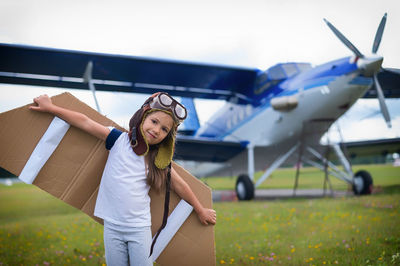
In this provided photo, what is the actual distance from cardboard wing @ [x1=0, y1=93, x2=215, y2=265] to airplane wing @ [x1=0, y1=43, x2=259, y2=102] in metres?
4.02

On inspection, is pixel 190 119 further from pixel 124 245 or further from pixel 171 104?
pixel 124 245

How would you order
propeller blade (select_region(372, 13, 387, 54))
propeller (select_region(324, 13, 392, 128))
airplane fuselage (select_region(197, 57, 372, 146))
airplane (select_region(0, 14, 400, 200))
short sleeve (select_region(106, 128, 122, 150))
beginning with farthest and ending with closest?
airplane fuselage (select_region(197, 57, 372, 146))
airplane (select_region(0, 14, 400, 200))
propeller (select_region(324, 13, 392, 128))
propeller blade (select_region(372, 13, 387, 54))
short sleeve (select_region(106, 128, 122, 150))

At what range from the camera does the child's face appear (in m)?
1.37

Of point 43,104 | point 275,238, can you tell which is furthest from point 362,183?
point 43,104

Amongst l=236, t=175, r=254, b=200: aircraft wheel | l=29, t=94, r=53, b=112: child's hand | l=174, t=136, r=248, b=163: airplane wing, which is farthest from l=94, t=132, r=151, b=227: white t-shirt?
l=174, t=136, r=248, b=163: airplane wing

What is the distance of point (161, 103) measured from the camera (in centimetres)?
138

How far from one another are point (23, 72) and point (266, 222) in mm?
4664

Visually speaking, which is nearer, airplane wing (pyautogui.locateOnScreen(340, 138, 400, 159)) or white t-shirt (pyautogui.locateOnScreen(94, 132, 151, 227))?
white t-shirt (pyautogui.locateOnScreen(94, 132, 151, 227))

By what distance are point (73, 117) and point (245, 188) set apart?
503 centimetres

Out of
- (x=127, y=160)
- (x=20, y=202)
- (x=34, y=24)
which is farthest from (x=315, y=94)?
(x=20, y=202)

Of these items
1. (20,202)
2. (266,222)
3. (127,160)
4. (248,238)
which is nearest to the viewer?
(127,160)

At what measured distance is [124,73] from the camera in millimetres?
6102

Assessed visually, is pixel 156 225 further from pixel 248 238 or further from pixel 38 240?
pixel 38 240

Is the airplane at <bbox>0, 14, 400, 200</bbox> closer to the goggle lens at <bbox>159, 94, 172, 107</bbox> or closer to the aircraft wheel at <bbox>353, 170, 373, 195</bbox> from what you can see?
the aircraft wheel at <bbox>353, 170, 373, 195</bbox>
